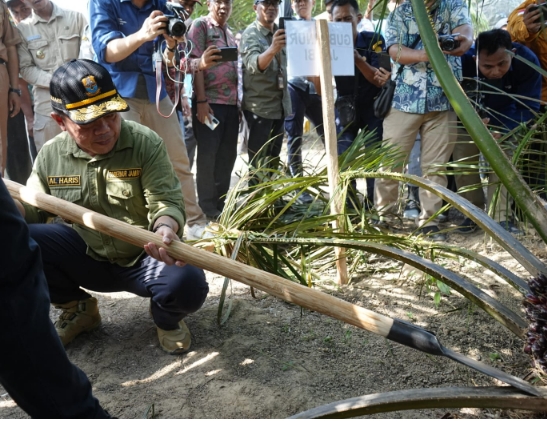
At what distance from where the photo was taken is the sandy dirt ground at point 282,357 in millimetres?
2107

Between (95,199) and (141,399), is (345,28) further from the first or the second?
(141,399)

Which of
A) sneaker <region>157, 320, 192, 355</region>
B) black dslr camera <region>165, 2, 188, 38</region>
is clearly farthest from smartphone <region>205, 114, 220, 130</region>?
sneaker <region>157, 320, 192, 355</region>

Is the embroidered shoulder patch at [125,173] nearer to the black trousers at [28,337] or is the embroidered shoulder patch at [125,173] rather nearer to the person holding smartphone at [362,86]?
the black trousers at [28,337]

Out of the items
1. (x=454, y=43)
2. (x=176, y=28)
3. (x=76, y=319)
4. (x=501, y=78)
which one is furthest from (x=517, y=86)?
(x=76, y=319)

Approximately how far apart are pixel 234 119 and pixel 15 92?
5.40 ft

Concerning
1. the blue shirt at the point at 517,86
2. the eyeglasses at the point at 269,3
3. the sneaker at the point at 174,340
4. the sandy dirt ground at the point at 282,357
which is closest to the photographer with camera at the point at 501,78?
the blue shirt at the point at 517,86

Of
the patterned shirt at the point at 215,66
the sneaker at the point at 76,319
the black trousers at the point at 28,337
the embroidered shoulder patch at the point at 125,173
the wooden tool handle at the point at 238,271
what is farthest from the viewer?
the patterned shirt at the point at 215,66

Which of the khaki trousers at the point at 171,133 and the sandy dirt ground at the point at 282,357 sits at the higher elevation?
the khaki trousers at the point at 171,133

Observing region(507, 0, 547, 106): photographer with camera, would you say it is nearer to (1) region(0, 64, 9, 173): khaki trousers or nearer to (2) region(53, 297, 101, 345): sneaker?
(2) region(53, 297, 101, 345): sneaker

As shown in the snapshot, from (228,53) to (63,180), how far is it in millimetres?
1870

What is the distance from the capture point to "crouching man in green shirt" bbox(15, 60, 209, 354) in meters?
2.34

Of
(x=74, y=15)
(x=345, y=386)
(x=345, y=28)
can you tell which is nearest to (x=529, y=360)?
(x=345, y=386)

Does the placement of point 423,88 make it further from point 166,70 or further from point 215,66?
point 166,70

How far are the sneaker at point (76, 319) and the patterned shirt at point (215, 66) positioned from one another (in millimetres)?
2069
